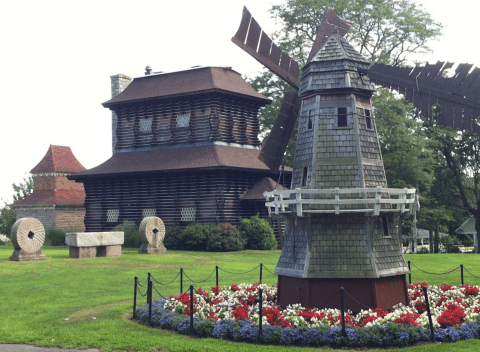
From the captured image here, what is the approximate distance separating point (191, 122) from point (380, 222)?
30950 mm

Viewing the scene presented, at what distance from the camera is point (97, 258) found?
34.6m

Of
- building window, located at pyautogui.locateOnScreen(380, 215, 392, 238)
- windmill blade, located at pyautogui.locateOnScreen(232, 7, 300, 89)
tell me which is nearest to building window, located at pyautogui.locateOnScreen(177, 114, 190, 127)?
windmill blade, located at pyautogui.locateOnScreen(232, 7, 300, 89)

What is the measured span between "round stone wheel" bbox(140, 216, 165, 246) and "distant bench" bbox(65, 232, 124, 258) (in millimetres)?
1493

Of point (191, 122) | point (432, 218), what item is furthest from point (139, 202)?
point (432, 218)

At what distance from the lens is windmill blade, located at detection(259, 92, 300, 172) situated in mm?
20781

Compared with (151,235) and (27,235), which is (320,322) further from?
(151,235)

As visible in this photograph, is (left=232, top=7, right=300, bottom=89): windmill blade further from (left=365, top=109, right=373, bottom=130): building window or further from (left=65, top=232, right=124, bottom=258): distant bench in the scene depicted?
(left=65, top=232, right=124, bottom=258): distant bench

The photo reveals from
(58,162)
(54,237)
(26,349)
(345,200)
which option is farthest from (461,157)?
(26,349)

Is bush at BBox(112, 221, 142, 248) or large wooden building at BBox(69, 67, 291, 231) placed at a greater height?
large wooden building at BBox(69, 67, 291, 231)

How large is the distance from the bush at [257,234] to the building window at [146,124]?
12.5 m

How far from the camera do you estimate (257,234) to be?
137 feet

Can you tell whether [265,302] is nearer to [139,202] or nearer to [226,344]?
[226,344]

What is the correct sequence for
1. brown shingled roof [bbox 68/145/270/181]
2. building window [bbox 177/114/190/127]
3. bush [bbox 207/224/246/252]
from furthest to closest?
building window [bbox 177/114/190/127] < brown shingled roof [bbox 68/145/270/181] < bush [bbox 207/224/246/252]

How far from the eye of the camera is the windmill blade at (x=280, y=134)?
20.8 metres
